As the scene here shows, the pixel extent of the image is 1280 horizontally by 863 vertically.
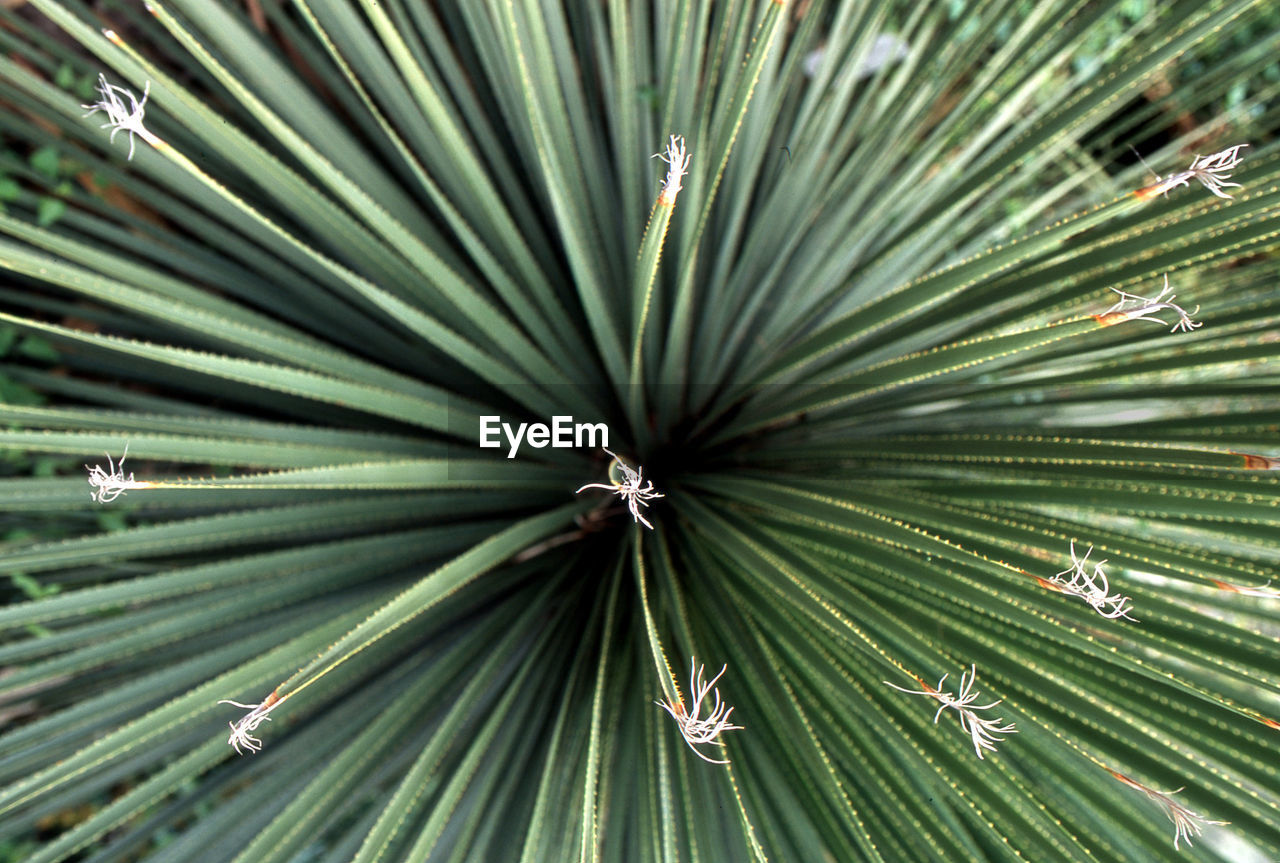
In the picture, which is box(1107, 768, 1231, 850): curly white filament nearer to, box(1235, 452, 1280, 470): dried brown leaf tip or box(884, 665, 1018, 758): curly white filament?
box(884, 665, 1018, 758): curly white filament

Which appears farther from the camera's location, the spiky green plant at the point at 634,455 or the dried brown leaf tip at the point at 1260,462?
the spiky green plant at the point at 634,455

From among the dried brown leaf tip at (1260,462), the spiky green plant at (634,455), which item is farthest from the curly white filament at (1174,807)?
the dried brown leaf tip at (1260,462)

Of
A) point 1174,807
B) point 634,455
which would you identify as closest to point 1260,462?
point 1174,807

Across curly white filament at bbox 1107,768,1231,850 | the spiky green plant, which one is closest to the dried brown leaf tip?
the spiky green plant

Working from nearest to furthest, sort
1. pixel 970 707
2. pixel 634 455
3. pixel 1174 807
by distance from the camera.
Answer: pixel 1174 807
pixel 970 707
pixel 634 455

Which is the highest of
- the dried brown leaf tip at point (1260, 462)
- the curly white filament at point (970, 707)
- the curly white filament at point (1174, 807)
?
the dried brown leaf tip at point (1260, 462)

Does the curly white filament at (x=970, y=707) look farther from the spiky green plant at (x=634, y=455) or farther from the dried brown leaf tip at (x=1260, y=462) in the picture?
the dried brown leaf tip at (x=1260, y=462)

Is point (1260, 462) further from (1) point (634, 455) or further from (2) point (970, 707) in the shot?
(1) point (634, 455)

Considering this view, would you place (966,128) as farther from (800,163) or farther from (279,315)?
(279,315)
